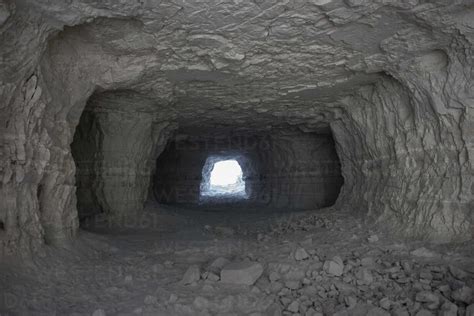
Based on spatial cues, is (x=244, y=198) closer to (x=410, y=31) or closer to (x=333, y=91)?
(x=333, y=91)

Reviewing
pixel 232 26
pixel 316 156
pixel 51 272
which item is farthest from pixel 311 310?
pixel 316 156

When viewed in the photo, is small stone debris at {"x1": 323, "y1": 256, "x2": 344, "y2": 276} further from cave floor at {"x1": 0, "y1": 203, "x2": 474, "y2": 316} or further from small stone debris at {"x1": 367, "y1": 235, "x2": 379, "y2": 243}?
small stone debris at {"x1": 367, "y1": 235, "x2": 379, "y2": 243}

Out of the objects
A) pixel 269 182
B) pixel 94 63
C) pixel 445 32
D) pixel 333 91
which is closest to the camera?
pixel 445 32

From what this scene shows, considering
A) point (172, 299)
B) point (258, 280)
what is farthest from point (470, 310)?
point (172, 299)

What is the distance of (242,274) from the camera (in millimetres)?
4207

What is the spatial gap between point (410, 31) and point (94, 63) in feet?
12.8

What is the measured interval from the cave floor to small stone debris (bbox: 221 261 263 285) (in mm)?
80

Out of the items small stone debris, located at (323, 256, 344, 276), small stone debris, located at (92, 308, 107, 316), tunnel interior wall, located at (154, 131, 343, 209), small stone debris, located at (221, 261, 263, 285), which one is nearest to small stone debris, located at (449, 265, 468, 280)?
small stone debris, located at (323, 256, 344, 276)

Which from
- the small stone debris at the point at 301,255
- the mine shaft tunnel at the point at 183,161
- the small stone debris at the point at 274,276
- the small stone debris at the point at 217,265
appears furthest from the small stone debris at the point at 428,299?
the mine shaft tunnel at the point at 183,161

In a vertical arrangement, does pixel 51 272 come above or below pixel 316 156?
below

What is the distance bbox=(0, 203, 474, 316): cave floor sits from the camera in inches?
137

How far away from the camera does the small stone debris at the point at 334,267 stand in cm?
428

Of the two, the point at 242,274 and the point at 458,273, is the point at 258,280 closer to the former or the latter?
the point at 242,274

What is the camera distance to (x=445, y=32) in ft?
13.5
